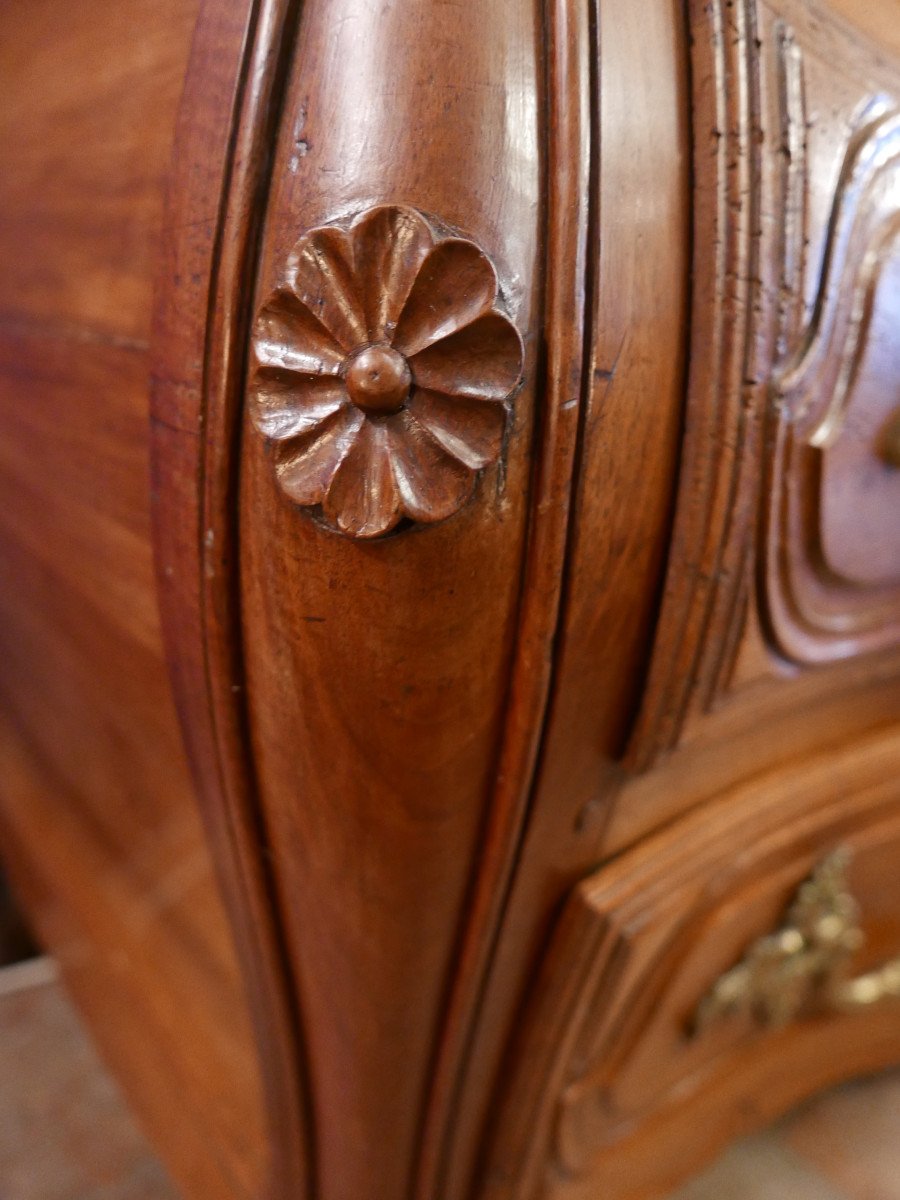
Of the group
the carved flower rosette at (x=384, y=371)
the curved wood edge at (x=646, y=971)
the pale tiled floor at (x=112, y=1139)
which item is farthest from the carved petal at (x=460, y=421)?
the pale tiled floor at (x=112, y=1139)

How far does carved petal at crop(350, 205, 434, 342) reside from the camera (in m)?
0.23

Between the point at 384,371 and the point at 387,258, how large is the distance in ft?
0.10

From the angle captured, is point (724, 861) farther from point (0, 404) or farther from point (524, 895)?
point (0, 404)

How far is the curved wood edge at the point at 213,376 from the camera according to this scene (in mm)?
253

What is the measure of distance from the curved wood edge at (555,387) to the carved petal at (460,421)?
2 cm

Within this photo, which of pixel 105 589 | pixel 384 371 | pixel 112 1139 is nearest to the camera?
pixel 384 371

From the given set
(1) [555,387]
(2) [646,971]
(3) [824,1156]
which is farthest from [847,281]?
(3) [824,1156]

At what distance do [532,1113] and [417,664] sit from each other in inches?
12.2

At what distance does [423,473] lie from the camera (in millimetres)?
240

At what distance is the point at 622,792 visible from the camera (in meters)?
0.38

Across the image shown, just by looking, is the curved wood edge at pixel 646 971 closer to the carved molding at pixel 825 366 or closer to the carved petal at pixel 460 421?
the carved molding at pixel 825 366

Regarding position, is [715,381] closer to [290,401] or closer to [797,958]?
[290,401]

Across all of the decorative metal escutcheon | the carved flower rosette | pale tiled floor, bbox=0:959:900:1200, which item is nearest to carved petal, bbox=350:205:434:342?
the carved flower rosette

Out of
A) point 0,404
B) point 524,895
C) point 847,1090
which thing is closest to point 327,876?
point 524,895
